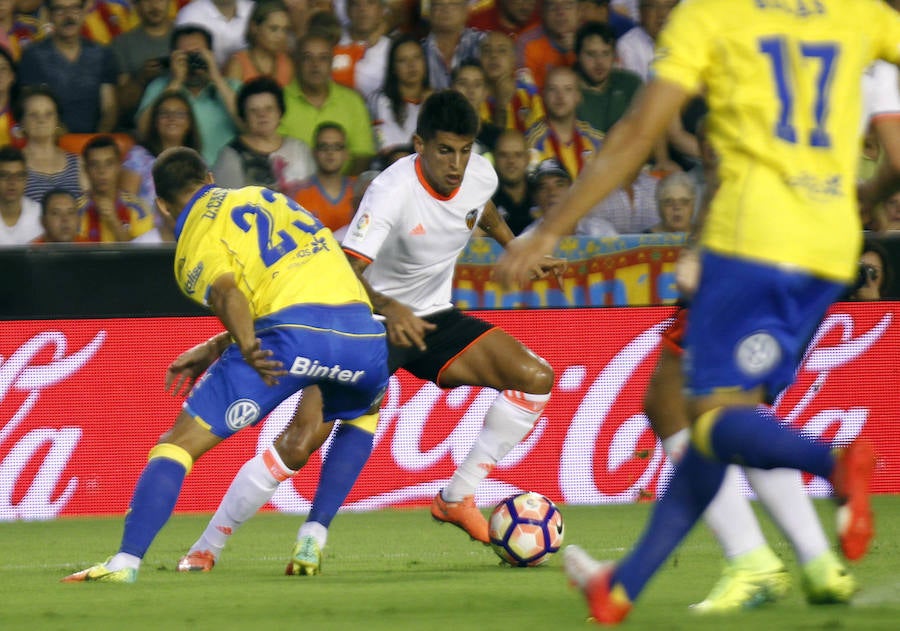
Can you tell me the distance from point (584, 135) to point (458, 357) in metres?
3.65

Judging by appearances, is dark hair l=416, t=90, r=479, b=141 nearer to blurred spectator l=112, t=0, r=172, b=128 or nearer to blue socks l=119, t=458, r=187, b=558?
blue socks l=119, t=458, r=187, b=558

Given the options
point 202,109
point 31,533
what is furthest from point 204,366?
point 202,109

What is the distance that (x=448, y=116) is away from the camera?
6836mm

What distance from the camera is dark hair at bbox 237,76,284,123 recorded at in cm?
1002

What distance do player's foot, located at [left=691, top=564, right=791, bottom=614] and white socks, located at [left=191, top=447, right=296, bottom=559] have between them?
2.31 m

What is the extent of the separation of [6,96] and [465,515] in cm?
498

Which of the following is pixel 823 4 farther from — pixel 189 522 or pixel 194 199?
pixel 189 522

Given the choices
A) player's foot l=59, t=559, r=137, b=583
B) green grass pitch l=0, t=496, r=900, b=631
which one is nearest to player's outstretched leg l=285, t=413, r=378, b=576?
green grass pitch l=0, t=496, r=900, b=631

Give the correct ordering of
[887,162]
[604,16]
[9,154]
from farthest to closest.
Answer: [604,16], [9,154], [887,162]

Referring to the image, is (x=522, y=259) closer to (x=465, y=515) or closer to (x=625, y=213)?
(x=465, y=515)

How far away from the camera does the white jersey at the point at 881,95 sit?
4.23 m

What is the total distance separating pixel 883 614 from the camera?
431cm

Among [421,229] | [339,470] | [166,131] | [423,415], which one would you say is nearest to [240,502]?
[339,470]

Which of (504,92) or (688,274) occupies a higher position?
(688,274)
